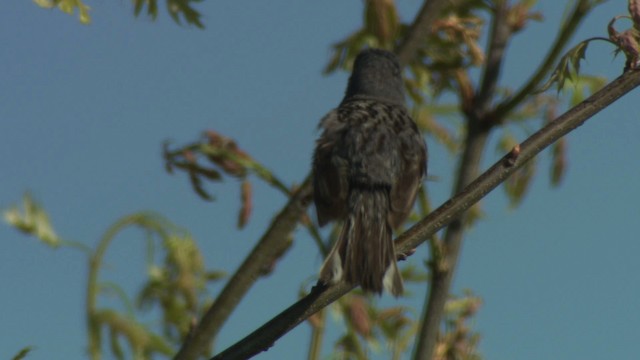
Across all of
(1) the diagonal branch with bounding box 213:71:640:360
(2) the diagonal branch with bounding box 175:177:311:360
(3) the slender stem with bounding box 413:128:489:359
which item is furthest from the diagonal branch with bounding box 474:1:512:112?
(1) the diagonal branch with bounding box 213:71:640:360

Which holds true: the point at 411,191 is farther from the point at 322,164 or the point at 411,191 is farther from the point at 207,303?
the point at 207,303

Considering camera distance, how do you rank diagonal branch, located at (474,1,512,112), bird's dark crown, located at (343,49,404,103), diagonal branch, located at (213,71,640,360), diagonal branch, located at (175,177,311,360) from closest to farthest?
diagonal branch, located at (213,71,640,360) < diagonal branch, located at (175,177,311,360) < diagonal branch, located at (474,1,512,112) < bird's dark crown, located at (343,49,404,103)

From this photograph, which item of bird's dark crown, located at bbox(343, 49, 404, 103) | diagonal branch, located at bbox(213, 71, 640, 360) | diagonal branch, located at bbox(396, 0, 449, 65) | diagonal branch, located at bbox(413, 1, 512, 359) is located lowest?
diagonal branch, located at bbox(213, 71, 640, 360)

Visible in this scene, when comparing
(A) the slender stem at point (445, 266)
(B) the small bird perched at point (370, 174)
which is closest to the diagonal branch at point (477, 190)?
(B) the small bird perched at point (370, 174)

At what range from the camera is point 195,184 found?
5281 millimetres

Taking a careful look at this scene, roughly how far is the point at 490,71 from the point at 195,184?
53.9 inches

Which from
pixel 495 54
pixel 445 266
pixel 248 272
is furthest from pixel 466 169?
pixel 248 272

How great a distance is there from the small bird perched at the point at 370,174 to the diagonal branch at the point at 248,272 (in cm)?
20

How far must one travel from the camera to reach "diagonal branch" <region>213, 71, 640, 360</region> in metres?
3.83

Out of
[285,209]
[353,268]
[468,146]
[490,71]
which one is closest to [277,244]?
[285,209]

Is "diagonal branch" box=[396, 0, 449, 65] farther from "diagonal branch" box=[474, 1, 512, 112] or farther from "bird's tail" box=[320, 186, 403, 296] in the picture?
"bird's tail" box=[320, 186, 403, 296]

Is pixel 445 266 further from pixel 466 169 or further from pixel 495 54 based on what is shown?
pixel 495 54

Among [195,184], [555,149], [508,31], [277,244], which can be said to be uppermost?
[508,31]

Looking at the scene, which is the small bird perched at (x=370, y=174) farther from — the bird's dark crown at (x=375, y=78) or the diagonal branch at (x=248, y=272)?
the diagonal branch at (x=248, y=272)
